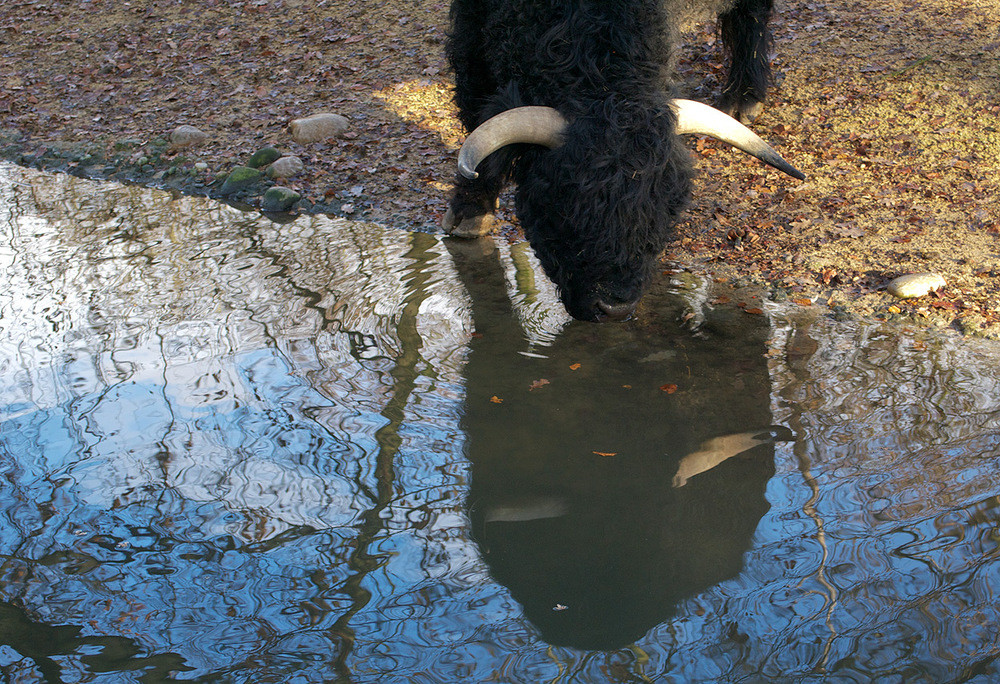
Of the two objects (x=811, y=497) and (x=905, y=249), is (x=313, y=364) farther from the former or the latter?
(x=905, y=249)

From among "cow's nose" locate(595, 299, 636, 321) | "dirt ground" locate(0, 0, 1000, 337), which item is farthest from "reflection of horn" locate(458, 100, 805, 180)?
"cow's nose" locate(595, 299, 636, 321)

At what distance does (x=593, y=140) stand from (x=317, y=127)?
4664 millimetres

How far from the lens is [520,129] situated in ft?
12.5

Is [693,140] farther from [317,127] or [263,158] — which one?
[263,158]

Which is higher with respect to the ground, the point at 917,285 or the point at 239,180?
the point at 239,180

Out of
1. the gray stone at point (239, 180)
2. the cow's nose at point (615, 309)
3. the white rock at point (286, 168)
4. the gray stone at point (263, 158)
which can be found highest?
the gray stone at point (263, 158)

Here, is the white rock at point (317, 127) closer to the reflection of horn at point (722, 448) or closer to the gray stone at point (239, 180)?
the gray stone at point (239, 180)

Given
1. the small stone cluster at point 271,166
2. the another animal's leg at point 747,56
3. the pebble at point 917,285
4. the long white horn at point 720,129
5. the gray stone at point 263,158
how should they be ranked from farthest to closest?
the gray stone at point 263,158 < the small stone cluster at point 271,166 < the another animal's leg at point 747,56 < the pebble at point 917,285 < the long white horn at point 720,129

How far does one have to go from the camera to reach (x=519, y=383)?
4.01 m

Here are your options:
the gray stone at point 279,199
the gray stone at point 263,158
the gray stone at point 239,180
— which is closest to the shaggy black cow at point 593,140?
the gray stone at point 279,199

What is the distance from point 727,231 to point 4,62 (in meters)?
9.88

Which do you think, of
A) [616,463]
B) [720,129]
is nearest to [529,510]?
[616,463]

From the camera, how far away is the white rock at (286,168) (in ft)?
23.0

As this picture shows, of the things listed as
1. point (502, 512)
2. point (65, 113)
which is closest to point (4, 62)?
point (65, 113)
